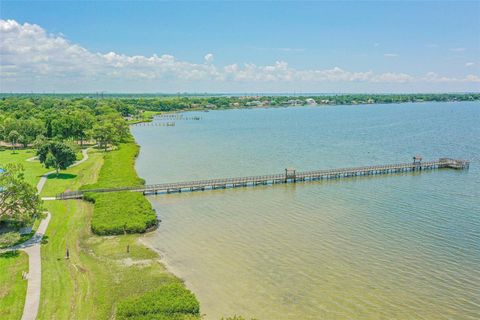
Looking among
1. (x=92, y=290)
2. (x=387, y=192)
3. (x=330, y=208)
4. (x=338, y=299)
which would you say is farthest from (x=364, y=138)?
(x=92, y=290)

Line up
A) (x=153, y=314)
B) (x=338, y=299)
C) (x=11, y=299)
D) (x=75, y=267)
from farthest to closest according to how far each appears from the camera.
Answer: (x=75, y=267) < (x=338, y=299) < (x=11, y=299) < (x=153, y=314)

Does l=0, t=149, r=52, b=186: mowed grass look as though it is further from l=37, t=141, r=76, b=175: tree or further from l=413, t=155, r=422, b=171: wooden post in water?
l=413, t=155, r=422, b=171: wooden post in water

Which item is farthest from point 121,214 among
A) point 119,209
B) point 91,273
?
point 91,273

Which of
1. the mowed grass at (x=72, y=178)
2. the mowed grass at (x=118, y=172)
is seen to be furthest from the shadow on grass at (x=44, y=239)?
the mowed grass at (x=72, y=178)

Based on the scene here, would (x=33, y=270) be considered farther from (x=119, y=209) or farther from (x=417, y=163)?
(x=417, y=163)

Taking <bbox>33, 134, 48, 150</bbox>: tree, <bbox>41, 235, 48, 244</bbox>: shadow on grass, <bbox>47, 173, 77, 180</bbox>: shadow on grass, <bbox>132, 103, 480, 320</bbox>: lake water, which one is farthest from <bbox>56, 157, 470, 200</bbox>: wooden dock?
<bbox>33, 134, 48, 150</bbox>: tree

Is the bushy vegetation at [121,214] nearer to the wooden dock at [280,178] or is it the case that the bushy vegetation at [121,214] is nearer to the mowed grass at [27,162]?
the wooden dock at [280,178]

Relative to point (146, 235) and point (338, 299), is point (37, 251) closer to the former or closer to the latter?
point (146, 235)
